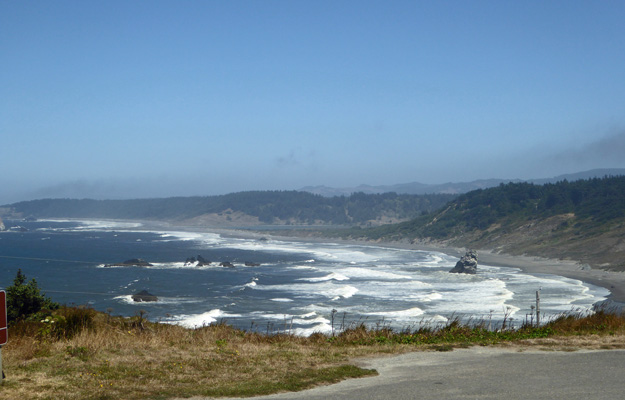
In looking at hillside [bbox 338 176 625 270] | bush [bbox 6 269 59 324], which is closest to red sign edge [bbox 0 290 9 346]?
bush [bbox 6 269 59 324]

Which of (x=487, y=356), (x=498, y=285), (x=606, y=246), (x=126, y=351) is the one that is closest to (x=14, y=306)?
(x=126, y=351)

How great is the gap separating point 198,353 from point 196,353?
0.04 meters

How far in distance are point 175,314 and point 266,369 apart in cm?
3243

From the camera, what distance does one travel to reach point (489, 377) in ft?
29.5

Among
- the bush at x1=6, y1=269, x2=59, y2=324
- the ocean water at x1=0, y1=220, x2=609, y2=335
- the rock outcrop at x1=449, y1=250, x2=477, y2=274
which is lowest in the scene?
the ocean water at x1=0, y1=220, x2=609, y2=335

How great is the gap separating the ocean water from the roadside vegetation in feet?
29.4

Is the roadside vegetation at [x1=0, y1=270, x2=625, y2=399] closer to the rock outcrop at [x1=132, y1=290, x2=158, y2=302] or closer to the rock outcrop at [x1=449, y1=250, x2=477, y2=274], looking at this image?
the rock outcrop at [x1=132, y1=290, x2=158, y2=302]

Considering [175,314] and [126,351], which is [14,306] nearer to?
[126,351]

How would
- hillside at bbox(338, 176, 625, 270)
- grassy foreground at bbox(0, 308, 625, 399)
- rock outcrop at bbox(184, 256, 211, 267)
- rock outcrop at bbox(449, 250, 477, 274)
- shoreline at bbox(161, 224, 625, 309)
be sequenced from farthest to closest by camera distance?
hillside at bbox(338, 176, 625, 270)
rock outcrop at bbox(184, 256, 211, 267)
rock outcrop at bbox(449, 250, 477, 274)
shoreline at bbox(161, 224, 625, 309)
grassy foreground at bbox(0, 308, 625, 399)

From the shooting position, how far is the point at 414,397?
25.8ft

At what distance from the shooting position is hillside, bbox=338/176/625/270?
87.1m

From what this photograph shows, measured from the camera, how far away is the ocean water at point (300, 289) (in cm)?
3812

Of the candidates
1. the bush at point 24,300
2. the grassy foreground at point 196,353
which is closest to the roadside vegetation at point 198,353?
the grassy foreground at point 196,353

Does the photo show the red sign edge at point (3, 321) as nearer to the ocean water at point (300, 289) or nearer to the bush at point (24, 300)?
the bush at point (24, 300)
